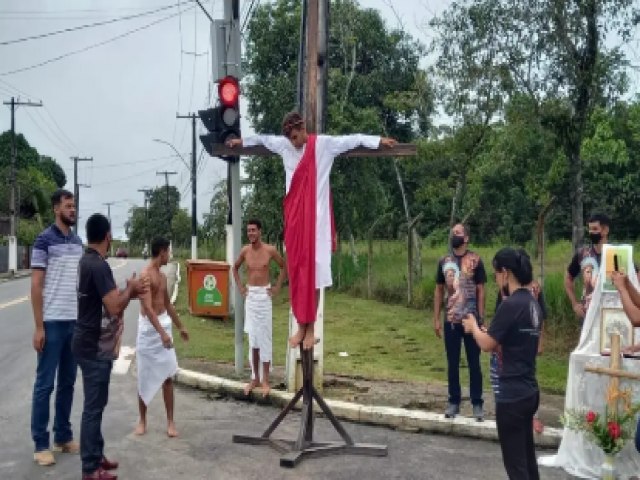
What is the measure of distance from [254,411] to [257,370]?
64cm

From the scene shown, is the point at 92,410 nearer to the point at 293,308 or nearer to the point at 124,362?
the point at 293,308

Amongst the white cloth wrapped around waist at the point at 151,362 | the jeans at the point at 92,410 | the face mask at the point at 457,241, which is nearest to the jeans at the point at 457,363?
the face mask at the point at 457,241

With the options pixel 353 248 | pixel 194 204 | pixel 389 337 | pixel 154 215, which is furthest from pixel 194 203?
pixel 154 215

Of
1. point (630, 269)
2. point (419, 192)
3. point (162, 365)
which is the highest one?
point (419, 192)

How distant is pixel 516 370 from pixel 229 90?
5897 mm

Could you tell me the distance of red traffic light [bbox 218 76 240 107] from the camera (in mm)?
9391

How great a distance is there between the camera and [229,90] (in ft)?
31.1

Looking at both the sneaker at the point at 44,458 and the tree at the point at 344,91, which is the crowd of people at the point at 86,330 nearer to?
the sneaker at the point at 44,458

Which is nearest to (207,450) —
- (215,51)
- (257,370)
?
(257,370)

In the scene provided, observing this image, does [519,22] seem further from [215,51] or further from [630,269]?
[630,269]

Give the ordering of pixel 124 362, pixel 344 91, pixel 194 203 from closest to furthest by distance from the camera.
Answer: pixel 124 362, pixel 344 91, pixel 194 203

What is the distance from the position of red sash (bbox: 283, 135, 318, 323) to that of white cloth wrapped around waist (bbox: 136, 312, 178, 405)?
153 centimetres

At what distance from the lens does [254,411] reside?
831 centimetres

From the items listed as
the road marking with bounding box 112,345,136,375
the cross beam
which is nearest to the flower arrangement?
the cross beam
